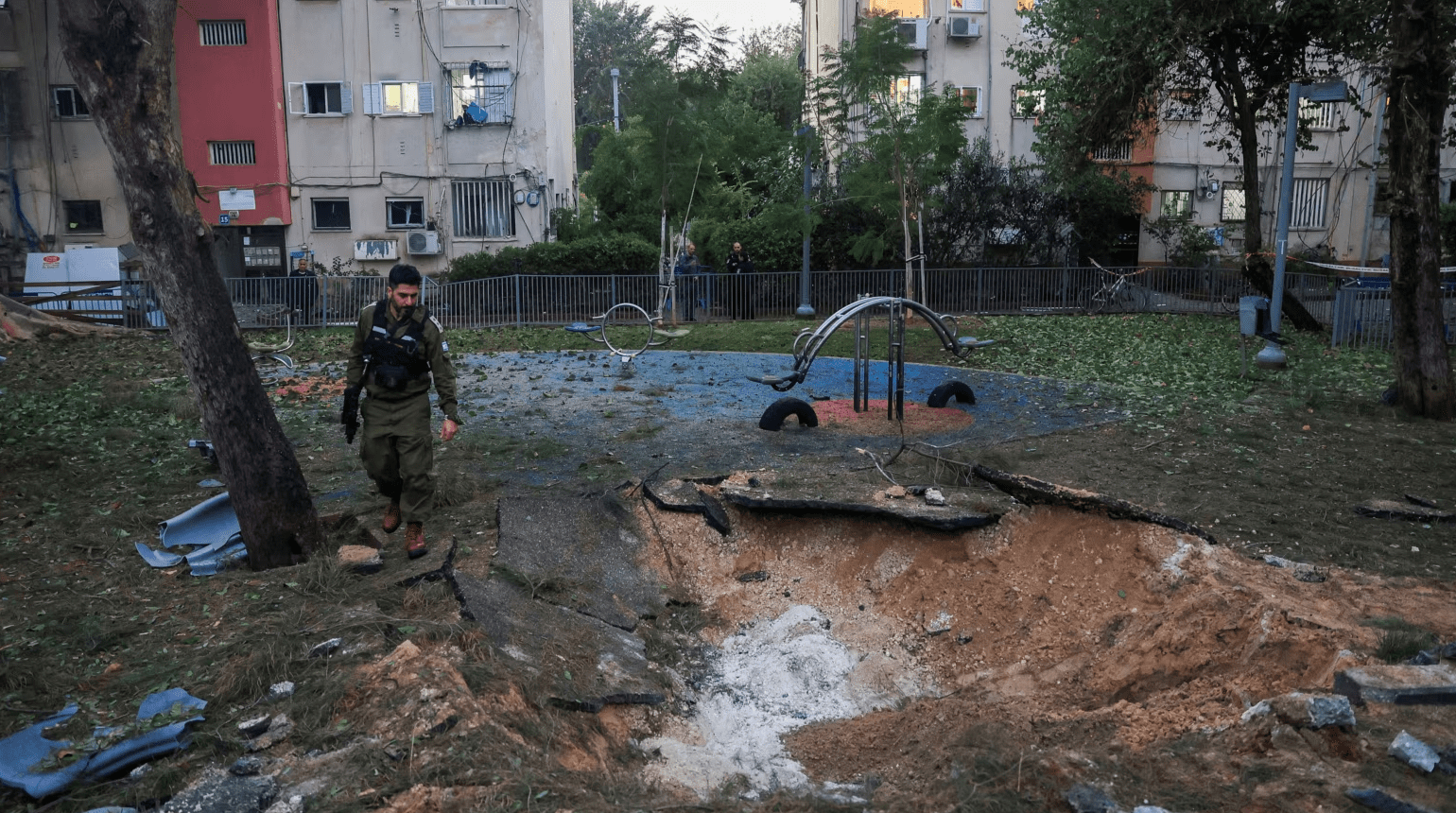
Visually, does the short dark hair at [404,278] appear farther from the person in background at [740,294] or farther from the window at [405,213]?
the window at [405,213]

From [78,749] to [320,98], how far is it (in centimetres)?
2628

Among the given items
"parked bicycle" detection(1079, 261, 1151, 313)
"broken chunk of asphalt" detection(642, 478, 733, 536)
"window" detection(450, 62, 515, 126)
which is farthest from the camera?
"window" detection(450, 62, 515, 126)

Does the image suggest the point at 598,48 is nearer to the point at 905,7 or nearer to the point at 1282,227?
the point at 905,7

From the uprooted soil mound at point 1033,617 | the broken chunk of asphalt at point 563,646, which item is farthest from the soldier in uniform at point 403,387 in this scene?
the uprooted soil mound at point 1033,617

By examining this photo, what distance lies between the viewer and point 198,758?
4.45 metres

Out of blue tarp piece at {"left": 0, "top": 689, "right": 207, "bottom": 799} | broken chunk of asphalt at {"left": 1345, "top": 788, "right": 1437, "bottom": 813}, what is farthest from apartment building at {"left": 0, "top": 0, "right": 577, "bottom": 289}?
broken chunk of asphalt at {"left": 1345, "top": 788, "right": 1437, "bottom": 813}

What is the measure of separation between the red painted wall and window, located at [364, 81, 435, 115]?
225cm

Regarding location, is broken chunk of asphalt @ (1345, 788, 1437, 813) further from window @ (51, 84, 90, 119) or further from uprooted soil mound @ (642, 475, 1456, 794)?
window @ (51, 84, 90, 119)

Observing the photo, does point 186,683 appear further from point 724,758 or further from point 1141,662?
point 1141,662

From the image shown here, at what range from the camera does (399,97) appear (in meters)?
28.0

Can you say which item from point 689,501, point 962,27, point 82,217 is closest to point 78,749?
point 689,501

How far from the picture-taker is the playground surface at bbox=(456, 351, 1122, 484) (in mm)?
10195

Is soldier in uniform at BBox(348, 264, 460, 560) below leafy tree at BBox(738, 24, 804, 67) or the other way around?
below

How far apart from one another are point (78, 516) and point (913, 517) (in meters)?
6.15
